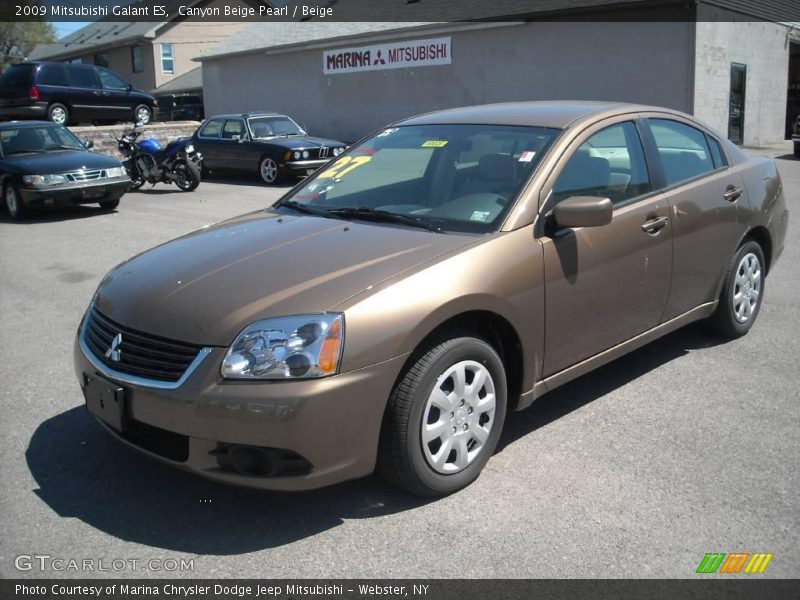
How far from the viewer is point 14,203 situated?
40.4 feet

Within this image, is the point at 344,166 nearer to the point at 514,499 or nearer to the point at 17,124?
the point at 514,499

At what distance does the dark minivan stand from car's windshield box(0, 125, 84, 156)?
8753 mm

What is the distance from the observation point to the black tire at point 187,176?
1584cm

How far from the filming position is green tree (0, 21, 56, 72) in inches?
2133

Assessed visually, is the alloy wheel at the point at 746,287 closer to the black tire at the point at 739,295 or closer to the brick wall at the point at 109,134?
the black tire at the point at 739,295

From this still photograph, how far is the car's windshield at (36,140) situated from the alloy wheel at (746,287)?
36.5 feet

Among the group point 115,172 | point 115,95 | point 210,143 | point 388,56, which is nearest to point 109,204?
point 115,172

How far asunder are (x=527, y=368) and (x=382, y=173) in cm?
157

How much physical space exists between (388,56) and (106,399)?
24.0 m

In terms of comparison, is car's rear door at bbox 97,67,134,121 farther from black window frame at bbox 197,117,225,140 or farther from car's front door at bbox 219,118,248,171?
car's front door at bbox 219,118,248,171

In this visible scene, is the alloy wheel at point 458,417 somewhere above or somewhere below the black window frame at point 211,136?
below

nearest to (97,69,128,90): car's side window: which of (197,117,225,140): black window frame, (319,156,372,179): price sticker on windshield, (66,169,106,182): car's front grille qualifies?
(197,117,225,140): black window frame

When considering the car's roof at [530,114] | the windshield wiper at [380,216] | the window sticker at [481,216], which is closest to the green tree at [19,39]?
the car's roof at [530,114]

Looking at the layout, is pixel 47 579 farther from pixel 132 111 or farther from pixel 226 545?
pixel 132 111
